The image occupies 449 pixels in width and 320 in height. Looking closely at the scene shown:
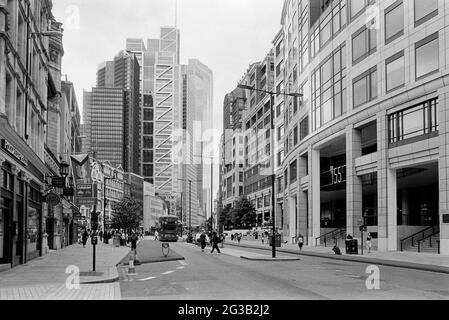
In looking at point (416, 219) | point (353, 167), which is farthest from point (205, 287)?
point (416, 219)

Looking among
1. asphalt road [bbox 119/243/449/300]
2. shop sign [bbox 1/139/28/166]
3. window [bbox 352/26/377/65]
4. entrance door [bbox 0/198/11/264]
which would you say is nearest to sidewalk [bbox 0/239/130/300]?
asphalt road [bbox 119/243/449/300]

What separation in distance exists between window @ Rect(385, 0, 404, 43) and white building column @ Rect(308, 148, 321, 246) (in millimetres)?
20694

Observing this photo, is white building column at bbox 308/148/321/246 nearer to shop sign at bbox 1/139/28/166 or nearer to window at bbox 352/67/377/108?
window at bbox 352/67/377/108

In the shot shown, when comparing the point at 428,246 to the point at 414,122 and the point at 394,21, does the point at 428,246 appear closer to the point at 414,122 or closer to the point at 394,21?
the point at 414,122

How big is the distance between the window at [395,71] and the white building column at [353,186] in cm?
789

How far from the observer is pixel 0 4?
23344mm

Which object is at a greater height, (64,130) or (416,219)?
(64,130)

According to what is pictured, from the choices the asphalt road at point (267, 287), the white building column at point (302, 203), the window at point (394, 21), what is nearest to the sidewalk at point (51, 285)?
the asphalt road at point (267, 287)

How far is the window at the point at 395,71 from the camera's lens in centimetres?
4681

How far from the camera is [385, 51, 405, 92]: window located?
1843 inches

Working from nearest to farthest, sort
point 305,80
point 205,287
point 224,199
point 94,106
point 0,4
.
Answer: point 205,287, point 0,4, point 94,106, point 305,80, point 224,199

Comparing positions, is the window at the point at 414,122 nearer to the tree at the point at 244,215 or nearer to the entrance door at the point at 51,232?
the entrance door at the point at 51,232
